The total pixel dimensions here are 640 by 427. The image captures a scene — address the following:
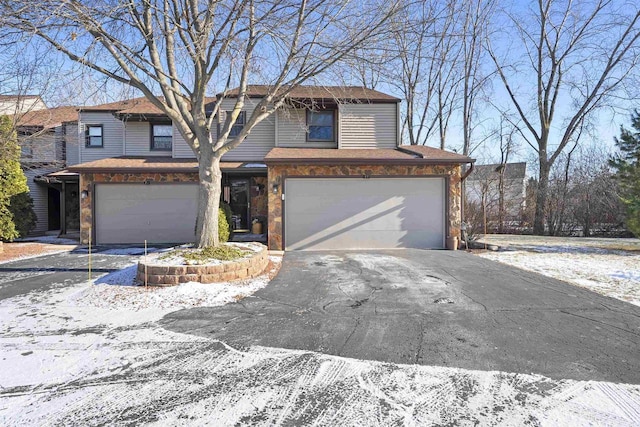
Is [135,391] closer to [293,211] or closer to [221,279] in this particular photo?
[221,279]

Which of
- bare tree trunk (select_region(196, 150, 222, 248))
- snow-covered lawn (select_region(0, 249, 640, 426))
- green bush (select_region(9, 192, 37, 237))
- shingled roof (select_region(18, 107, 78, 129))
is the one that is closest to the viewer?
snow-covered lawn (select_region(0, 249, 640, 426))

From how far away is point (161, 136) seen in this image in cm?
1355

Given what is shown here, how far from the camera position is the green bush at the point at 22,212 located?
12.0 m

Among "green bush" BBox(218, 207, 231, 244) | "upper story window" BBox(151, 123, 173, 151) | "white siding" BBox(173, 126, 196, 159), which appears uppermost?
"upper story window" BBox(151, 123, 173, 151)

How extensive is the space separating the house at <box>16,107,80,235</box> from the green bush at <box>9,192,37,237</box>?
151cm

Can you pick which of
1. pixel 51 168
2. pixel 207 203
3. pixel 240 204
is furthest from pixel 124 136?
pixel 207 203

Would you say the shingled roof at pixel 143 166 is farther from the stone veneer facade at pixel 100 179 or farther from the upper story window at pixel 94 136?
the upper story window at pixel 94 136

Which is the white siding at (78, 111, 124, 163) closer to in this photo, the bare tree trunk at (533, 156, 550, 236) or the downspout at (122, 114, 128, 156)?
the downspout at (122, 114, 128, 156)

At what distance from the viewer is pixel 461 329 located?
3809 mm

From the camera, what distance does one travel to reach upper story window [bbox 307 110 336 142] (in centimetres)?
1258

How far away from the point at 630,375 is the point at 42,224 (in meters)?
20.3

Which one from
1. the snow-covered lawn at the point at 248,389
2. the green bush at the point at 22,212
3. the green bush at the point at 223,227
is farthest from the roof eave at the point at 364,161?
the green bush at the point at 22,212

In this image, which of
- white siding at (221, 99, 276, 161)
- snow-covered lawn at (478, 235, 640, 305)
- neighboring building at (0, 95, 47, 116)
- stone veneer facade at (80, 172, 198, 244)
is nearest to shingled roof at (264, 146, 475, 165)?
white siding at (221, 99, 276, 161)

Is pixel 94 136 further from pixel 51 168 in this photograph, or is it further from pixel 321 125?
pixel 321 125
